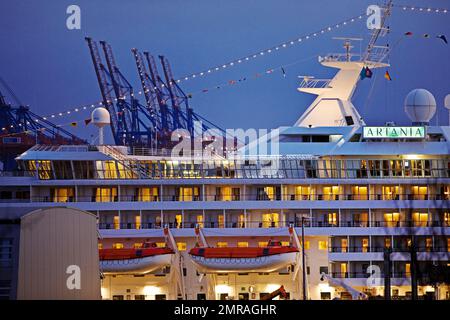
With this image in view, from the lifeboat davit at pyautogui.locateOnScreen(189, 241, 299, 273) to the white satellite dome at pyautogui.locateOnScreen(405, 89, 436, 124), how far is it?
1108 centimetres

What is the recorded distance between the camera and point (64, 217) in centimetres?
3806

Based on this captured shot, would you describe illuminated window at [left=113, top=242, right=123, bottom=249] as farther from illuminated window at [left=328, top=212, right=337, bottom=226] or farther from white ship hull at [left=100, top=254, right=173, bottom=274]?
illuminated window at [left=328, top=212, right=337, bottom=226]

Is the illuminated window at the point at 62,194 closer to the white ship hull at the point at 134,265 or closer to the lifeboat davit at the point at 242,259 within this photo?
the white ship hull at the point at 134,265

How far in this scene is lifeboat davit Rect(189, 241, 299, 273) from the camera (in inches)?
1972

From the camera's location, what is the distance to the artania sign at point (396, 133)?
55906mm

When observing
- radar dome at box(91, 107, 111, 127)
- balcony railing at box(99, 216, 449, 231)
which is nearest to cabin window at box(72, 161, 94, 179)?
balcony railing at box(99, 216, 449, 231)

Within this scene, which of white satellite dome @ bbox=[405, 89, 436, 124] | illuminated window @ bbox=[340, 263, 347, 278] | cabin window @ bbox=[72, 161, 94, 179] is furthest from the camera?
white satellite dome @ bbox=[405, 89, 436, 124]

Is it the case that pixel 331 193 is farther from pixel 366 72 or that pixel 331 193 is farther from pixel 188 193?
pixel 366 72

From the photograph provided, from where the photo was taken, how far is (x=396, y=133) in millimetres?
56000

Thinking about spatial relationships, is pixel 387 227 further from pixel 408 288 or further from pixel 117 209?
pixel 117 209

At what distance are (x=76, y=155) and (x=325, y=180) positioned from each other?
39.4 ft
